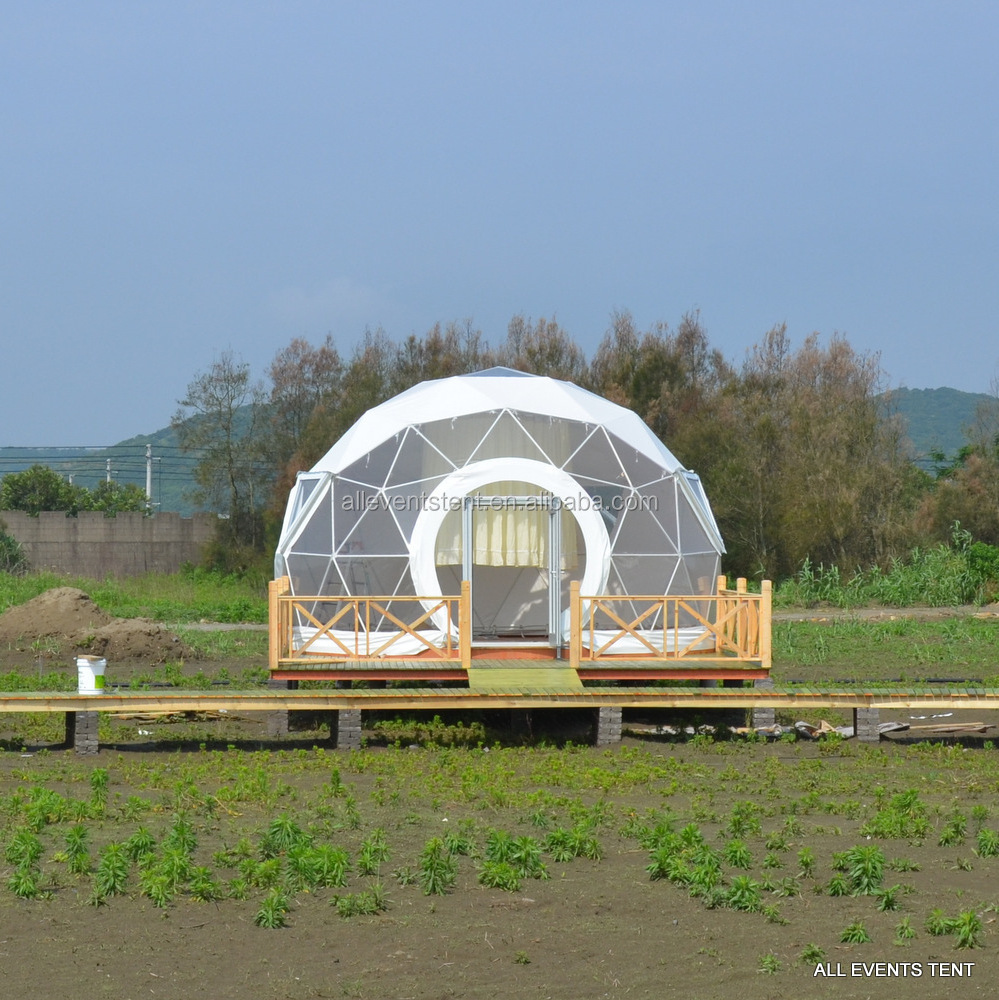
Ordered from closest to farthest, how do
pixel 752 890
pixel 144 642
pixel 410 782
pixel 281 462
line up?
pixel 752 890
pixel 410 782
pixel 144 642
pixel 281 462

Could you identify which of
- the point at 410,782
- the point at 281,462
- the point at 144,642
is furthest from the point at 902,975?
the point at 281,462

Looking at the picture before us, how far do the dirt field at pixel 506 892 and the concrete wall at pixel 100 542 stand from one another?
2550 centimetres

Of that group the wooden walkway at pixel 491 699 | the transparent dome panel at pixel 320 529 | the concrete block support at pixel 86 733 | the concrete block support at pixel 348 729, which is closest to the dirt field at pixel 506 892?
the concrete block support at pixel 86 733

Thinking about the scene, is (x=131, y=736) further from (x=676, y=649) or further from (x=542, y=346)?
(x=542, y=346)

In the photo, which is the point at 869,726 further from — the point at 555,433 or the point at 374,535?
the point at 374,535

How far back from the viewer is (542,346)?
36.8 metres

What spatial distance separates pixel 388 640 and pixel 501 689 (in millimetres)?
2159

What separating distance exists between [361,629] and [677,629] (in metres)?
3.38

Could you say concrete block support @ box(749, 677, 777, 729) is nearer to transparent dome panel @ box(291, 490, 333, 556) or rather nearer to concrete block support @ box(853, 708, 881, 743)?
concrete block support @ box(853, 708, 881, 743)

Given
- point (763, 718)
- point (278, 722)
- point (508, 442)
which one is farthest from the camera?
point (508, 442)

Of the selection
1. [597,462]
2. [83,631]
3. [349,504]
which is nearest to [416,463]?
[349,504]

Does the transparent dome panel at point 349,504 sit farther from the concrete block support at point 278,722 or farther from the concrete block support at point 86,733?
the concrete block support at point 86,733

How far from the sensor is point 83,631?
19047mm

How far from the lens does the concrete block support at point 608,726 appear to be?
11.3 meters
